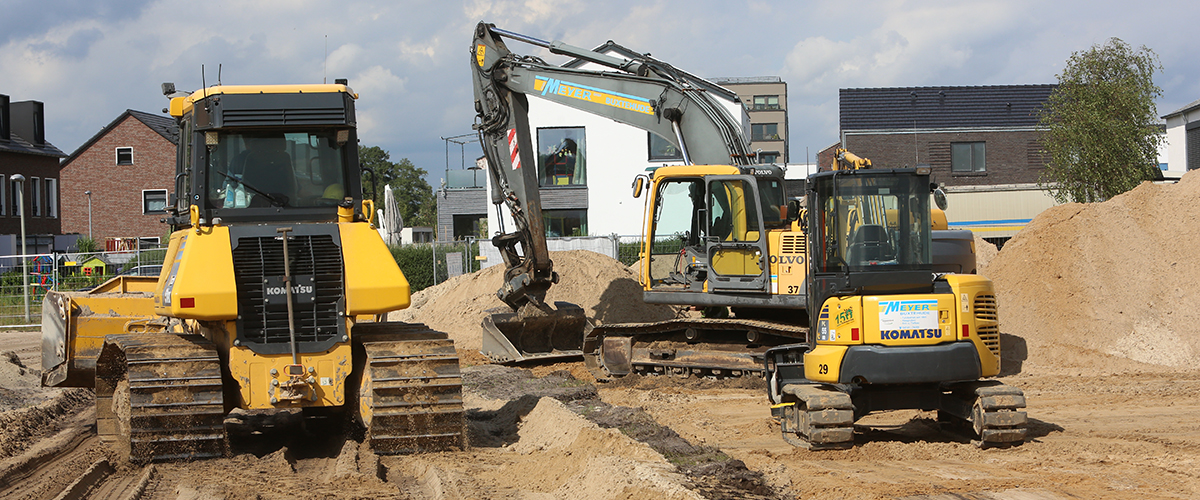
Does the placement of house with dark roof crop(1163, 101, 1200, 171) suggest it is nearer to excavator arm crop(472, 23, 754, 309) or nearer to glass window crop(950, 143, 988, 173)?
glass window crop(950, 143, 988, 173)

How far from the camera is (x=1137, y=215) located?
51.8 ft

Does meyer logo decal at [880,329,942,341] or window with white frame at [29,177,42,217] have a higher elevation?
window with white frame at [29,177,42,217]

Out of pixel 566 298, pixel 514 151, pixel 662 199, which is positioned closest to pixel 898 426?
pixel 662 199

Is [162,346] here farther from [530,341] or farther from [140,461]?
[530,341]

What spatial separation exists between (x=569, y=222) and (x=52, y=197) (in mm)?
22299

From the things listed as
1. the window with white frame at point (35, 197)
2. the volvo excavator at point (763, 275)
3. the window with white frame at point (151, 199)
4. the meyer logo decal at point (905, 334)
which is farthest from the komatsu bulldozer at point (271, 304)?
the window with white frame at point (151, 199)

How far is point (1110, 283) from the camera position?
1480cm

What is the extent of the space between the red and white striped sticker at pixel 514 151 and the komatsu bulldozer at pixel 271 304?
549 cm

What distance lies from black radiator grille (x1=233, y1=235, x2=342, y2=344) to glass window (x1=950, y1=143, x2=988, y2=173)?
33449mm

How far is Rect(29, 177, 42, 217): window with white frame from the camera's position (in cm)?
3925

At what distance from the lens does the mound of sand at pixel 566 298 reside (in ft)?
61.5

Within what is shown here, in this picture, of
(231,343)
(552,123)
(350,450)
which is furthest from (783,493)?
(552,123)

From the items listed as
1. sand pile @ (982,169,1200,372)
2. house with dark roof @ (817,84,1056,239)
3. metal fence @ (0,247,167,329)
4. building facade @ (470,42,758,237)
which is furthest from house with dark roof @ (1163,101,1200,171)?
metal fence @ (0,247,167,329)

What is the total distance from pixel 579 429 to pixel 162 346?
3.38 m
